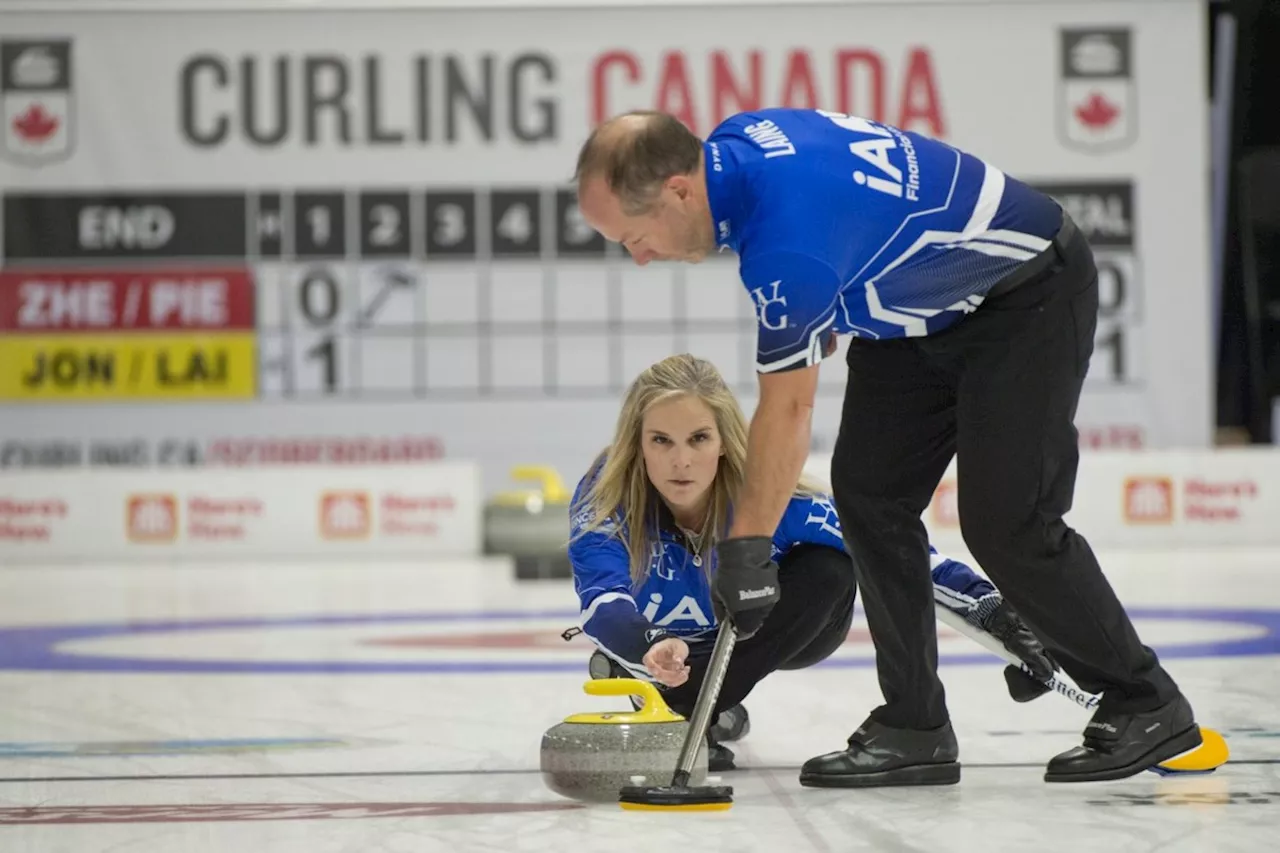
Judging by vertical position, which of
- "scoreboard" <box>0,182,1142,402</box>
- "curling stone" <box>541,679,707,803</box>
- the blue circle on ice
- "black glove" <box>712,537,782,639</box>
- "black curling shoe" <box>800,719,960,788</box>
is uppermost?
"scoreboard" <box>0,182,1142,402</box>

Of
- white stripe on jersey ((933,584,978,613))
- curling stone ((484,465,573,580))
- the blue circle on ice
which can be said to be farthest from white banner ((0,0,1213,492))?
white stripe on jersey ((933,584,978,613))

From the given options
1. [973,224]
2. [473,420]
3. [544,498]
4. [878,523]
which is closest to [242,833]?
[878,523]

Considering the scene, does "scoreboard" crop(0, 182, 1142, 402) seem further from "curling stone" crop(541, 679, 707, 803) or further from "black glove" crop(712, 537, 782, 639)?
"black glove" crop(712, 537, 782, 639)

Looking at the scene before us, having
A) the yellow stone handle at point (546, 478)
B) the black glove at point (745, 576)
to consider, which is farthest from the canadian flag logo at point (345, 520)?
the black glove at point (745, 576)

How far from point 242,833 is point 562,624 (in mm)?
4078

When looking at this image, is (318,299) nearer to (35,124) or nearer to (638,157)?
(35,124)

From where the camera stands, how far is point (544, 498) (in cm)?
1075

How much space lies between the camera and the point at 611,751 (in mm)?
2602

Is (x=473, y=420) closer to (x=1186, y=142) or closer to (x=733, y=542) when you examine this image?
(x=1186, y=142)

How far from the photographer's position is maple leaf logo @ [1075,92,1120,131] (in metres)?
13.0

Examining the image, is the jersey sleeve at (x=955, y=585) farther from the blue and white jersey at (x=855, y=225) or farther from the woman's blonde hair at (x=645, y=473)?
the blue and white jersey at (x=855, y=225)

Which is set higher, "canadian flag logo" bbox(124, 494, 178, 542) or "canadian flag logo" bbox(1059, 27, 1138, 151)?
"canadian flag logo" bbox(1059, 27, 1138, 151)

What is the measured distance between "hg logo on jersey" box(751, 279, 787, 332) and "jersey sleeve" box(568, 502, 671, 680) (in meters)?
0.68

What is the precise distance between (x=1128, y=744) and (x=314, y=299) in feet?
35.3
